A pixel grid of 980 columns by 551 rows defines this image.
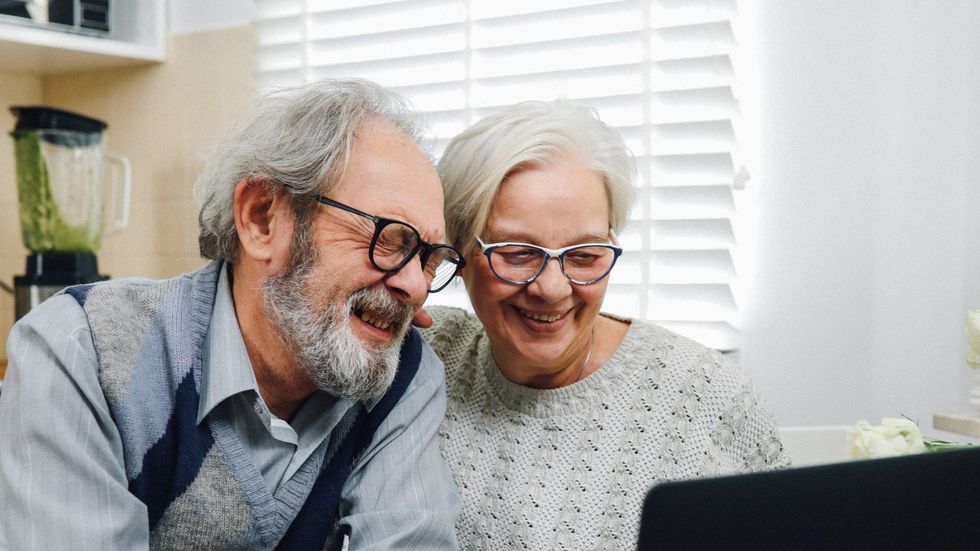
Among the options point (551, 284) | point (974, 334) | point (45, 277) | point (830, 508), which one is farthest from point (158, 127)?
point (830, 508)

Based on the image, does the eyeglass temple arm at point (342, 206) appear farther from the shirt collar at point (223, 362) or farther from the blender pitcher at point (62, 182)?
the blender pitcher at point (62, 182)

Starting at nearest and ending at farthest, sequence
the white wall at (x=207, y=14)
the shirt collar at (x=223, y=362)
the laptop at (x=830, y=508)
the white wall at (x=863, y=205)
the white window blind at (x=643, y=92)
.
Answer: the laptop at (x=830, y=508), the shirt collar at (x=223, y=362), the white wall at (x=863, y=205), the white window blind at (x=643, y=92), the white wall at (x=207, y=14)

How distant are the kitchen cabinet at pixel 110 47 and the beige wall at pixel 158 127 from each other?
0.05 metres

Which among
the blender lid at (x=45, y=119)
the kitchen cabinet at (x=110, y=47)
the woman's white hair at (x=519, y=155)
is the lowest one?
the woman's white hair at (x=519, y=155)

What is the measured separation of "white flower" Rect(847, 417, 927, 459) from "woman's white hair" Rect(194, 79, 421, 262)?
0.65 m

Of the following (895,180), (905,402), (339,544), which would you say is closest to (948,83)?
(895,180)

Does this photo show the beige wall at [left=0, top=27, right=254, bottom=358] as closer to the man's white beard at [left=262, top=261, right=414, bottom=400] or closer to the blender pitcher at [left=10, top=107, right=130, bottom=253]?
the blender pitcher at [left=10, top=107, right=130, bottom=253]

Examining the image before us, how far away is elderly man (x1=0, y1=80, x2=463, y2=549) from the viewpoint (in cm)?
90

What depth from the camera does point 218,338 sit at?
3.42ft

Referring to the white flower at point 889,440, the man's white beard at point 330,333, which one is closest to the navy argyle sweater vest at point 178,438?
the man's white beard at point 330,333

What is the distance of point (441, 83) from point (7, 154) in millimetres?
1288

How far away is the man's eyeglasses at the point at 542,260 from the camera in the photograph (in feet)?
3.63

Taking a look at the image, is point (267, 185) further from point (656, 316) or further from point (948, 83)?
point (948, 83)

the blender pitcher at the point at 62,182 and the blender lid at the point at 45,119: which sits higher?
the blender lid at the point at 45,119
